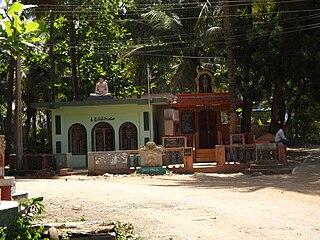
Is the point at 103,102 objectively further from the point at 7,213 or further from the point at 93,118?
the point at 7,213

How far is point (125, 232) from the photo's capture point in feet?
29.1

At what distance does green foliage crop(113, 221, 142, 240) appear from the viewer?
8539 mm

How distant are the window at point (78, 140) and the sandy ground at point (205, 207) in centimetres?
1001

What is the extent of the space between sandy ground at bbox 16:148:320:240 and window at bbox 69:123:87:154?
1001 cm

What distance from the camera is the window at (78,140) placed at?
27.6 meters

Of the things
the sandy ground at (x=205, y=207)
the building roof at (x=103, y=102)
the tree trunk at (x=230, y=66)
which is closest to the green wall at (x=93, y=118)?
the building roof at (x=103, y=102)

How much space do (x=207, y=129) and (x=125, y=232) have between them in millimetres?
18055

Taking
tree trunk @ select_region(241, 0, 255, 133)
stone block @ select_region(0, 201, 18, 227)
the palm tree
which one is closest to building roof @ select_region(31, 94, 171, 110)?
tree trunk @ select_region(241, 0, 255, 133)

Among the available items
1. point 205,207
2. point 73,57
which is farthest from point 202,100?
point 205,207

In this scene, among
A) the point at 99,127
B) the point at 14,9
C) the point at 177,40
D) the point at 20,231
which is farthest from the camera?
the point at 177,40

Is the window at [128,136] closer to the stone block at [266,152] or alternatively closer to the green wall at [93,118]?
the green wall at [93,118]

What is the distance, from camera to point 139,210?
439 inches

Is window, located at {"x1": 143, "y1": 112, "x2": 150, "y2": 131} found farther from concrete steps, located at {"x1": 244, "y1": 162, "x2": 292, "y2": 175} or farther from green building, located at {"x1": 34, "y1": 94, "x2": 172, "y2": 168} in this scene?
concrete steps, located at {"x1": 244, "y1": 162, "x2": 292, "y2": 175}

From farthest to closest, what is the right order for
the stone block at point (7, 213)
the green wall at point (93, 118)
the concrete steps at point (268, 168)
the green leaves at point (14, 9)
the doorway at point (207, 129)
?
the green wall at point (93, 118)
the doorway at point (207, 129)
the concrete steps at point (268, 168)
the stone block at point (7, 213)
the green leaves at point (14, 9)
